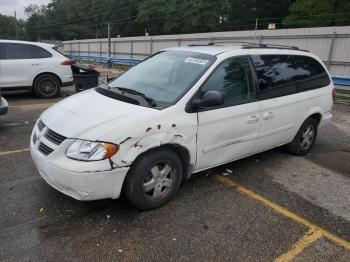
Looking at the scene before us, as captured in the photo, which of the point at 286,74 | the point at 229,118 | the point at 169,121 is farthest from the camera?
the point at 286,74

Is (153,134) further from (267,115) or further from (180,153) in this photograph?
(267,115)

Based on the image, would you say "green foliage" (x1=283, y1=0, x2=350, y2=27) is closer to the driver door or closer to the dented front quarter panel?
the driver door

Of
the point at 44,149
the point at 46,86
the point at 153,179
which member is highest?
the point at 44,149

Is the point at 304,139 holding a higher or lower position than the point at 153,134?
lower

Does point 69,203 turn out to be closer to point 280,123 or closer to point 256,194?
point 256,194

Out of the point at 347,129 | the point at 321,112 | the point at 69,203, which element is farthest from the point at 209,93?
the point at 347,129

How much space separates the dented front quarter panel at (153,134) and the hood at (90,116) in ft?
0.28

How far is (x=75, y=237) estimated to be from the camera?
128 inches

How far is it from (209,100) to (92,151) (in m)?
1.38

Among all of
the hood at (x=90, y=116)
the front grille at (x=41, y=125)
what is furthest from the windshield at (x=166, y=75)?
the front grille at (x=41, y=125)

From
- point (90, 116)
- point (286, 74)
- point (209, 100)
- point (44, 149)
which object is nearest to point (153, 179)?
point (90, 116)

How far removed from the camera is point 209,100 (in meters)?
3.76

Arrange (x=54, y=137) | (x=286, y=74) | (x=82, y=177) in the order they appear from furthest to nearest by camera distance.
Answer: (x=286, y=74) → (x=54, y=137) → (x=82, y=177)

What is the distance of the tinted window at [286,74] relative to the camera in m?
4.69
